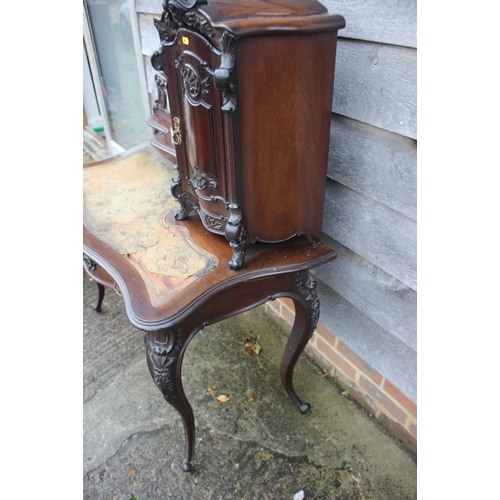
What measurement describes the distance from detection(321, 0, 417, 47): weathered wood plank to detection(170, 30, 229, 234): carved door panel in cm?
49

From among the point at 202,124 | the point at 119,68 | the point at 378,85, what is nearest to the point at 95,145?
the point at 119,68

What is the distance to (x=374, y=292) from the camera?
5.13 feet

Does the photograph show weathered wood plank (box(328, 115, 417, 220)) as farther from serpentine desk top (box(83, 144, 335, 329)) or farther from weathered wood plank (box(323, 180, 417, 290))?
serpentine desk top (box(83, 144, 335, 329))

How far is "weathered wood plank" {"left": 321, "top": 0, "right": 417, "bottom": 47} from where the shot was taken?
1064mm

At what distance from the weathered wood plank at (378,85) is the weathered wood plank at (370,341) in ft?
2.71

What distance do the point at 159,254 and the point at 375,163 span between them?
798mm

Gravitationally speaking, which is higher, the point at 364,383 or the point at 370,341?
the point at 370,341

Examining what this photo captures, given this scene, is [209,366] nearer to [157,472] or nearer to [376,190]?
[157,472]

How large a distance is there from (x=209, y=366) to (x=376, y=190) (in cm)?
130

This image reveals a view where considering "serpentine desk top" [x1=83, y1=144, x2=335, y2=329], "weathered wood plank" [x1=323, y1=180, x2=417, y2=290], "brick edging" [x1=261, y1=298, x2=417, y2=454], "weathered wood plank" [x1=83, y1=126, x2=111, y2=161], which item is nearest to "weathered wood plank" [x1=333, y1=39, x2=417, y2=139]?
"weathered wood plank" [x1=323, y1=180, x2=417, y2=290]

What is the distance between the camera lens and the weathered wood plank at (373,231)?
1.33 meters

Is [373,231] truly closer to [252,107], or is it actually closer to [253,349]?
[252,107]

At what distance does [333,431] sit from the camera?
1.81 meters

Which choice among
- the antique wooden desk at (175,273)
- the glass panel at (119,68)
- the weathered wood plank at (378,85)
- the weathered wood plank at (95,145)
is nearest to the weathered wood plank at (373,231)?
the antique wooden desk at (175,273)
